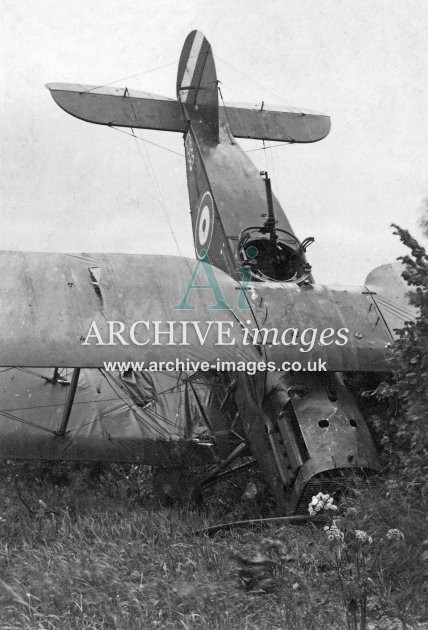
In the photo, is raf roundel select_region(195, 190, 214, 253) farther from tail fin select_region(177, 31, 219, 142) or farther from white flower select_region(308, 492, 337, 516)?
white flower select_region(308, 492, 337, 516)

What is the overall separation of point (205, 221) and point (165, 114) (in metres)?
2.43

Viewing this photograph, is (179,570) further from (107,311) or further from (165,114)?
(165,114)

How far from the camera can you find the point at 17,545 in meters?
7.36

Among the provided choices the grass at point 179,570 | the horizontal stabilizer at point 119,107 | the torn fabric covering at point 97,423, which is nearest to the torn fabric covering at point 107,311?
the torn fabric covering at point 97,423

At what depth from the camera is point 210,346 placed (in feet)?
26.8

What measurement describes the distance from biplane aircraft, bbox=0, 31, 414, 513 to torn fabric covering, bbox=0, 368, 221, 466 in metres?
0.02

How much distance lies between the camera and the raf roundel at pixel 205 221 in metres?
11.1

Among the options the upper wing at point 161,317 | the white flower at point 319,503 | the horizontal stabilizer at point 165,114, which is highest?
the horizontal stabilizer at point 165,114

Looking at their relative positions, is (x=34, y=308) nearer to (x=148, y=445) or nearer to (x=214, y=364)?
(x=214, y=364)

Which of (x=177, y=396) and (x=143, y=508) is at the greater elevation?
(x=177, y=396)

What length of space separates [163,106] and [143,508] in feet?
22.2

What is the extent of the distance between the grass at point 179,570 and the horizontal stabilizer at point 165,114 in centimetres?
614

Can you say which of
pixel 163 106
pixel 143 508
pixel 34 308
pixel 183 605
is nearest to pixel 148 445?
pixel 143 508

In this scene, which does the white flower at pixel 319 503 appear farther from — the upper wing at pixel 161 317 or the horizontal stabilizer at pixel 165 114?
the horizontal stabilizer at pixel 165 114
